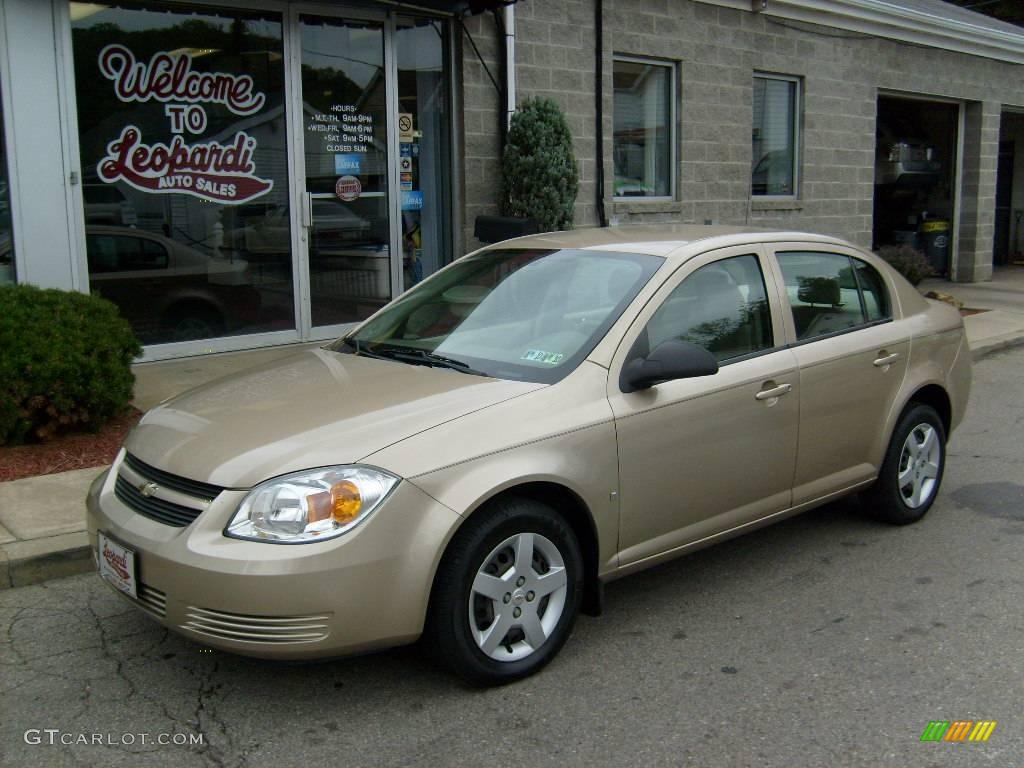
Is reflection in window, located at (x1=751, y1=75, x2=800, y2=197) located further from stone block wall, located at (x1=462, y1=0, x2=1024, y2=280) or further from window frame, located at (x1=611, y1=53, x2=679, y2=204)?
window frame, located at (x1=611, y1=53, x2=679, y2=204)

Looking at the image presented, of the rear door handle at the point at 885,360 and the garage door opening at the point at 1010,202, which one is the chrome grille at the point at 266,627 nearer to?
the rear door handle at the point at 885,360

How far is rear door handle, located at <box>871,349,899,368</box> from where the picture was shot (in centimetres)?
532

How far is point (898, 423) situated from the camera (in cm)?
552

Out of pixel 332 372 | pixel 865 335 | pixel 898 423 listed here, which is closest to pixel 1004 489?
pixel 898 423

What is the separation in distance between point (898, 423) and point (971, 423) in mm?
3107

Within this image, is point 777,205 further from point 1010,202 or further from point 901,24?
point 1010,202

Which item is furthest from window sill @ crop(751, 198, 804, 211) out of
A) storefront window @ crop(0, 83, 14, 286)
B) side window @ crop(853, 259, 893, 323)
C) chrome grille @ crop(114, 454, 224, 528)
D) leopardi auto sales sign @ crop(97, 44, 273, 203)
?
chrome grille @ crop(114, 454, 224, 528)

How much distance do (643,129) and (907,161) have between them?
7.01 metres

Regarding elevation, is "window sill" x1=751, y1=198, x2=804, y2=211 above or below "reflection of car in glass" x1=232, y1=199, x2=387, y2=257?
above

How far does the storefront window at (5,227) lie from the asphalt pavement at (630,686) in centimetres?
416

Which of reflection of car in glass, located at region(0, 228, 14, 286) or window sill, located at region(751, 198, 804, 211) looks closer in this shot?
reflection of car in glass, located at region(0, 228, 14, 286)

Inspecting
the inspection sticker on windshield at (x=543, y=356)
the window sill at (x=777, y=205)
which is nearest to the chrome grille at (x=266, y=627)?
the inspection sticker on windshield at (x=543, y=356)

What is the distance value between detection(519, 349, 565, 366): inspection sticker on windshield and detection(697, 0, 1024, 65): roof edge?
385 inches

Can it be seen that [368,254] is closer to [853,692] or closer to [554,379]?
[554,379]
